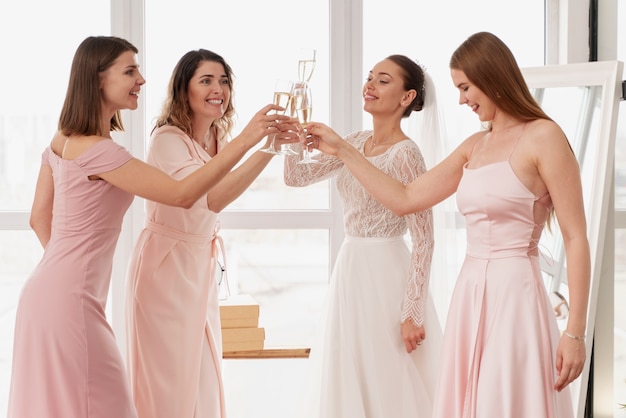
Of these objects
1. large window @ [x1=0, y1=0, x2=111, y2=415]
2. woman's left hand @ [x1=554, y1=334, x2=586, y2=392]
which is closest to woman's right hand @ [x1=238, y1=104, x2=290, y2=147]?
woman's left hand @ [x1=554, y1=334, x2=586, y2=392]

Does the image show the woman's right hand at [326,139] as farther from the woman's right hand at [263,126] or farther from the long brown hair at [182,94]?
the long brown hair at [182,94]

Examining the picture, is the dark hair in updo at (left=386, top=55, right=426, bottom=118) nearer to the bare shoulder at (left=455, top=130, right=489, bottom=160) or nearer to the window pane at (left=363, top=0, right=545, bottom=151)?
the bare shoulder at (left=455, top=130, right=489, bottom=160)

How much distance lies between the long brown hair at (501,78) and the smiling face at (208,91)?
105 cm

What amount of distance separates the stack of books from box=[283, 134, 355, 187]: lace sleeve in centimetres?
76

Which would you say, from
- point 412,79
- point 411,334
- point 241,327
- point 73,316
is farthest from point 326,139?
point 241,327

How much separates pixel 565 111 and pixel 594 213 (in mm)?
501

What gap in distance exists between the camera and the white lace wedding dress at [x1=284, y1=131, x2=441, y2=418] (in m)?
2.65

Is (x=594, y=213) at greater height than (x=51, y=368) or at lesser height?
greater

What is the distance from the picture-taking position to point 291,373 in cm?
379

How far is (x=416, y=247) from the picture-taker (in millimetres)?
2639

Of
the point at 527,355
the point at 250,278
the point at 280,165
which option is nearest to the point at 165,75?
the point at 280,165

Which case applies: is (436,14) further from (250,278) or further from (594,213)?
(250,278)

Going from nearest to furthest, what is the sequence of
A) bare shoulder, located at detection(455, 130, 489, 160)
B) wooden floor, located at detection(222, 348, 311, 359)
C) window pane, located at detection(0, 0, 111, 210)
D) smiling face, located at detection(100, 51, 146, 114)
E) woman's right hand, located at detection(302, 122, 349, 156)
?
bare shoulder, located at detection(455, 130, 489, 160) < smiling face, located at detection(100, 51, 146, 114) < woman's right hand, located at detection(302, 122, 349, 156) < wooden floor, located at detection(222, 348, 311, 359) < window pane, located at detection(0, 0, 111, 210)

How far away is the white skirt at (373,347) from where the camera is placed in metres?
2.66
